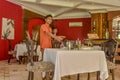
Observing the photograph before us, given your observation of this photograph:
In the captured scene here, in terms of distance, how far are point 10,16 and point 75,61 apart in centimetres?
611

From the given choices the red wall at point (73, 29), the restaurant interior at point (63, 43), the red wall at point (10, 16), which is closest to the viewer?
the restaurant interior at point (63, 43)

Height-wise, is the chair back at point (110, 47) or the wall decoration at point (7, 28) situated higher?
the wall decoration at point (7, 28)

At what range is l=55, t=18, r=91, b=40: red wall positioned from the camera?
37.2 ft

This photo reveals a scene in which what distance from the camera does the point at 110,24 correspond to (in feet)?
30.7

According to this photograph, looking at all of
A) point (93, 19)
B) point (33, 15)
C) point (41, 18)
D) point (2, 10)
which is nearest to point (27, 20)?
point (33, 15)

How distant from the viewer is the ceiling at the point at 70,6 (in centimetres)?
829

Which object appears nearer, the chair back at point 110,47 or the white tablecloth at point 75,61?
the white tablecloth at point 75,61

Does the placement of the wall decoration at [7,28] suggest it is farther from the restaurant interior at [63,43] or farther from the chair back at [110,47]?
the chair back at [110,47]

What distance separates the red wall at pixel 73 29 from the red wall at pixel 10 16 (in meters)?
3.53

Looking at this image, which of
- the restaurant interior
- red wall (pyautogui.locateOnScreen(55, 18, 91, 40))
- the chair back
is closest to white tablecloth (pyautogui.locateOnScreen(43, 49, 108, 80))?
the restaurant interior

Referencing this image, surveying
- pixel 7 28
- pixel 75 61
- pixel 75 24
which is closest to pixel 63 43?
pixel 75 61

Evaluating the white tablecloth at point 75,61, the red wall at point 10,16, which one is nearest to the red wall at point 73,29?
the red wall at point 10,16

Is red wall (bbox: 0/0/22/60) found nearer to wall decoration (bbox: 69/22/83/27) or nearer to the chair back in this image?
wall decoration (bbox: 69/22/83/27)

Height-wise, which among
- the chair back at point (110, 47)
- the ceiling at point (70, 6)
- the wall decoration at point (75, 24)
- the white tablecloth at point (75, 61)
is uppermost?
the ceiling at point (70, 6)
